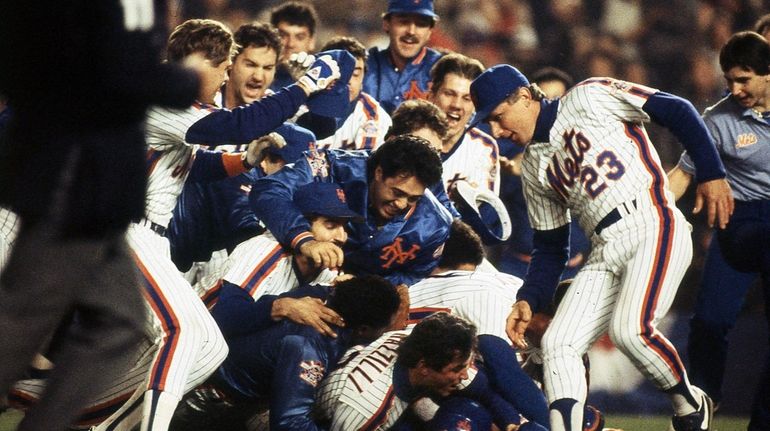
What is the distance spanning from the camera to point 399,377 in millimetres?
4168

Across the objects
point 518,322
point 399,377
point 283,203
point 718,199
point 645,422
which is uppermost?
point 718,199

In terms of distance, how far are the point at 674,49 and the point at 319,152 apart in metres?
5.19

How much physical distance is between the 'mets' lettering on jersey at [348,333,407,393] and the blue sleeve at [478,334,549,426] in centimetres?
36

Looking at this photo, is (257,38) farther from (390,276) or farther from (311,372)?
(311,372)

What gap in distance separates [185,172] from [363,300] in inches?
32.6

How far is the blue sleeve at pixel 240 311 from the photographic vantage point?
425 cm

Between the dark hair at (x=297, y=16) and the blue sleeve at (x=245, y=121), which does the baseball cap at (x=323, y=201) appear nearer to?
the blue sleeve at (x=245, y=121)

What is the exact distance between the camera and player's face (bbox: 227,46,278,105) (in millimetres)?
5379

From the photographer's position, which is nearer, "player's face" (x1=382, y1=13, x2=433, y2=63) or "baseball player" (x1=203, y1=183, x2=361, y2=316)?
"baseball player" (x1=203, y1=183, x2=361, y2=316)

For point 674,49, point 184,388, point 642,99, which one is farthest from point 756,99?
point 674,49

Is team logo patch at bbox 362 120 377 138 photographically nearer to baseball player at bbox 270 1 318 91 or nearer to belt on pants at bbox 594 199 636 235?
baseball player at bbox 270 1 318 91

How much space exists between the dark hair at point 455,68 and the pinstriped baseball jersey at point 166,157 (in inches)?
75.1

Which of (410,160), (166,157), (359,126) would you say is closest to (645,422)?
(359,126)

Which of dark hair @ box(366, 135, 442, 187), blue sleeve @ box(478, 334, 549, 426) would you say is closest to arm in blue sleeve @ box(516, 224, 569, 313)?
blue sleeve @ box(478, 334, 549, 426)
